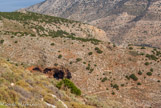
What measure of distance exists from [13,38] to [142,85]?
106ft

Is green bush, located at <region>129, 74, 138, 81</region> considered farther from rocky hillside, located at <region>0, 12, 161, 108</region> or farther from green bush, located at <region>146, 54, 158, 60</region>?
green bush, located at <region>146, 54, 158, 60</region>

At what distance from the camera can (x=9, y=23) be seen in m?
66.1

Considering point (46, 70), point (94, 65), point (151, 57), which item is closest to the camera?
point (46, 70)

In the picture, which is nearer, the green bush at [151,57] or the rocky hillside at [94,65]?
the rocky hillside at [94,65]

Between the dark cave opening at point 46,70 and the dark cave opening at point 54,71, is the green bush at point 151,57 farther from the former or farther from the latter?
the dark cave opening at point 46,70

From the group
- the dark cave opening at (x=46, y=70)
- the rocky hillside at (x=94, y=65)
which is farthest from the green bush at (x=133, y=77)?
the dark cave opening at (x=46, y=70)

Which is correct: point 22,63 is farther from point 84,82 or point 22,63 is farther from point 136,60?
point 136,60

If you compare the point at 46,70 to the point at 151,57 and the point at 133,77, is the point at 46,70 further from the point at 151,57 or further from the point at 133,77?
the point at 151,57

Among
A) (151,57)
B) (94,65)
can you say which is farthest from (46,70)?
(151,57)

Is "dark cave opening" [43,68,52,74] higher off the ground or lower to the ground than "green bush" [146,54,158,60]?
lower

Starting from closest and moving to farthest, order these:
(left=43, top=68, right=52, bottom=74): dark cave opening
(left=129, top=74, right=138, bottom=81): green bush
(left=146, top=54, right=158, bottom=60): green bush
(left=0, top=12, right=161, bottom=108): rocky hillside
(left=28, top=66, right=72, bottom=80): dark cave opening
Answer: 1. (left=0, top=12, right=161, bottom=108): rocky hillside
2. (left=129, top=74, right=138, bottom=81): green bush
3. (left=28, top=66, right=72, bottom=80): dark cave opening
4. (left=43, top=68, right=52, bottom=74): dark cave opening
5. (left=146, top=54, right=158, bottom=60): green bush

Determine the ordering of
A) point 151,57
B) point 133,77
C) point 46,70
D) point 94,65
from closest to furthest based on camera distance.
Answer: point 133,77, point 46,70, point 94,65, point 151,57

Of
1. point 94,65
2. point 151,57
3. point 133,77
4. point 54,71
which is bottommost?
point 133,77

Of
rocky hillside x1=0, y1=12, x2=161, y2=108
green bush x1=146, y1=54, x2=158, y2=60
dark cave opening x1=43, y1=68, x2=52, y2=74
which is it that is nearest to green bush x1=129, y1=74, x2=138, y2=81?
rocky hillside x1=0, y1=12, x2=161, y2=108
